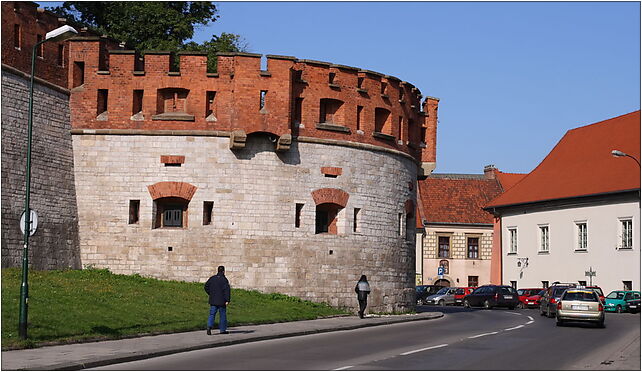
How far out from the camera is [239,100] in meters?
34.4

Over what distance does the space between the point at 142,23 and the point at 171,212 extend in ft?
58.2

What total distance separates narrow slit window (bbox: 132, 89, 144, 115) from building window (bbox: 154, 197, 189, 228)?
10.9ft

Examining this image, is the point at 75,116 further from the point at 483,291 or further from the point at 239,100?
the point at 483,291

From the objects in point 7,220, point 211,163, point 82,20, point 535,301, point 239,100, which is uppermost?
point 82,20

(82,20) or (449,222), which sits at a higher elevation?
(82,20)

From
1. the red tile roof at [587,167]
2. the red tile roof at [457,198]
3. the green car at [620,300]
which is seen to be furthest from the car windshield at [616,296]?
the red tile roof at [457,198]

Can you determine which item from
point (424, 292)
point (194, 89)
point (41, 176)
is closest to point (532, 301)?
point (424, 292)

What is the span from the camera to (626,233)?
56.8 m

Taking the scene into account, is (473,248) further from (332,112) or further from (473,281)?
(332,112)

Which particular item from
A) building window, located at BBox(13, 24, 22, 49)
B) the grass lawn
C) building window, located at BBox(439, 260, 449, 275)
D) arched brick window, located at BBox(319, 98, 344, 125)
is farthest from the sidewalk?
building window, located at BBox(439, 260, 449, 275)

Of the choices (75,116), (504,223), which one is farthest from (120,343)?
(504,223)

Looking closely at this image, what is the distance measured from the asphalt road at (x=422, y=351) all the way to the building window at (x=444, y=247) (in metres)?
49.5

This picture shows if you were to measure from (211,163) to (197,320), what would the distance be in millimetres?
9268

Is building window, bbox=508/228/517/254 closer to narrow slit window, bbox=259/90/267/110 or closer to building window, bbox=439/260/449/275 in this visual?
building window, bbox=439/260/449/275
